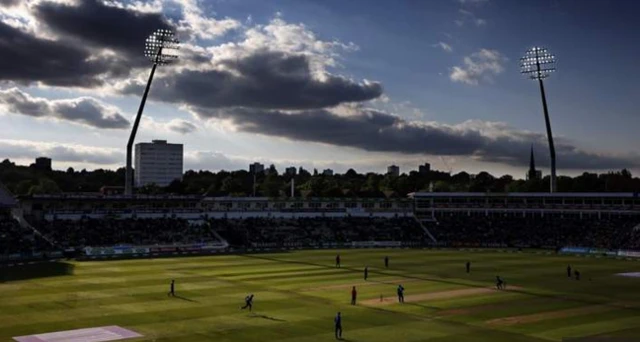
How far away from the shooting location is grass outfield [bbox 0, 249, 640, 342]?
33.9 meters

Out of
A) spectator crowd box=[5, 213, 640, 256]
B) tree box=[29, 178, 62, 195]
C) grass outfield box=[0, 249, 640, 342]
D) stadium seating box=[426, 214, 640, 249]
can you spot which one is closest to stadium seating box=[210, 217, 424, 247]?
spectator crowd box=[5, 213, 640, 256]

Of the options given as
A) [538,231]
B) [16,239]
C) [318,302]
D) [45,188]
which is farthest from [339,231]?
[45,188]

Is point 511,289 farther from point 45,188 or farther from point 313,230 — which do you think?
point 45,188

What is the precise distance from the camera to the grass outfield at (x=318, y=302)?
1335 inches

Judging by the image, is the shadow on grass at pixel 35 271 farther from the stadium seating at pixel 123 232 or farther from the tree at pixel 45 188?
the tree at pixel 45 188

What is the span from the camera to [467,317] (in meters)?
37.8

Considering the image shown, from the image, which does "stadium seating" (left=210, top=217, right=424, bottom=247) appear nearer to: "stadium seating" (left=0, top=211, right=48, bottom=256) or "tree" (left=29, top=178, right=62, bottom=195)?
"stadium seating" (left=0, top=211, right=48, bottom=256)

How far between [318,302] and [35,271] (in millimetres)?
31443

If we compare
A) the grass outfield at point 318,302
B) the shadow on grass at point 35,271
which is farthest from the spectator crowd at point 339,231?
the grass outfield at point 318,302

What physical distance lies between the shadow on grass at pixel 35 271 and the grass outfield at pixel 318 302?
20 centimetres

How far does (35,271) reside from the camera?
59469 millimetres

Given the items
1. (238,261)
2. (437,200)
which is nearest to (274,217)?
(437,200)

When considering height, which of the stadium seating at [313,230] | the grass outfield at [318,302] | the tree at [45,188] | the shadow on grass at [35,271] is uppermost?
the tree at [45,188]

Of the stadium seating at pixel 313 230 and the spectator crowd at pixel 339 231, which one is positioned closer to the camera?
the spectator crowd at pixel 339 231
